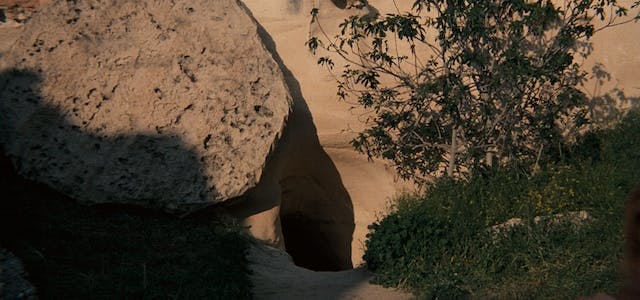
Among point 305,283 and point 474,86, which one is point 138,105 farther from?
point 474,86

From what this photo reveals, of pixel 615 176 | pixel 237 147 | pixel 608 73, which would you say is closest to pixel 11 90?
pixel 237 147

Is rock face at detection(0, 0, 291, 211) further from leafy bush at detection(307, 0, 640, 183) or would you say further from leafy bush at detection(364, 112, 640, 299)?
leafy bush at detection(364, 112, 640, 299)

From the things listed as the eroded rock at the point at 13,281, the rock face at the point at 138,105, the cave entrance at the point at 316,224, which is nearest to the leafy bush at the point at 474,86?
the rock face at the point at 138,105

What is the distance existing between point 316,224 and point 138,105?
4141 millimetres

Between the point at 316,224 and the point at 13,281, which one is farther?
the point at 316,224

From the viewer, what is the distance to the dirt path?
5.74m

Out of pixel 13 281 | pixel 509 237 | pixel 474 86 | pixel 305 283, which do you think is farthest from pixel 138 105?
pixel 509 237

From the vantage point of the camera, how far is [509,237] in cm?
602

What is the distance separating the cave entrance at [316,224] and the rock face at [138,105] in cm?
251

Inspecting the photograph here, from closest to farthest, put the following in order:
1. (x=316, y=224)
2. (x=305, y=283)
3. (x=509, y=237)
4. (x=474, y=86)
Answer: (x=509, y=237) < (x=305, y=283) < (x=474, y=86) < (x=316, y=224)

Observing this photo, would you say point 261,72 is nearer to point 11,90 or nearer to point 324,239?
point 11,90

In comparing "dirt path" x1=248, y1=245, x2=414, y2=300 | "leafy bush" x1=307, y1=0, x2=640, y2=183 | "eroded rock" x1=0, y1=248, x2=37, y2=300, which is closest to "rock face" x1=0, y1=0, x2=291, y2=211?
"dirt path" x1=248, y1=245, x2=414, y2=300

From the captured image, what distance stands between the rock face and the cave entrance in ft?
8.25

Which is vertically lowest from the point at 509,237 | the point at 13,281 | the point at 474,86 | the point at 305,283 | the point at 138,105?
the point at 305,283
